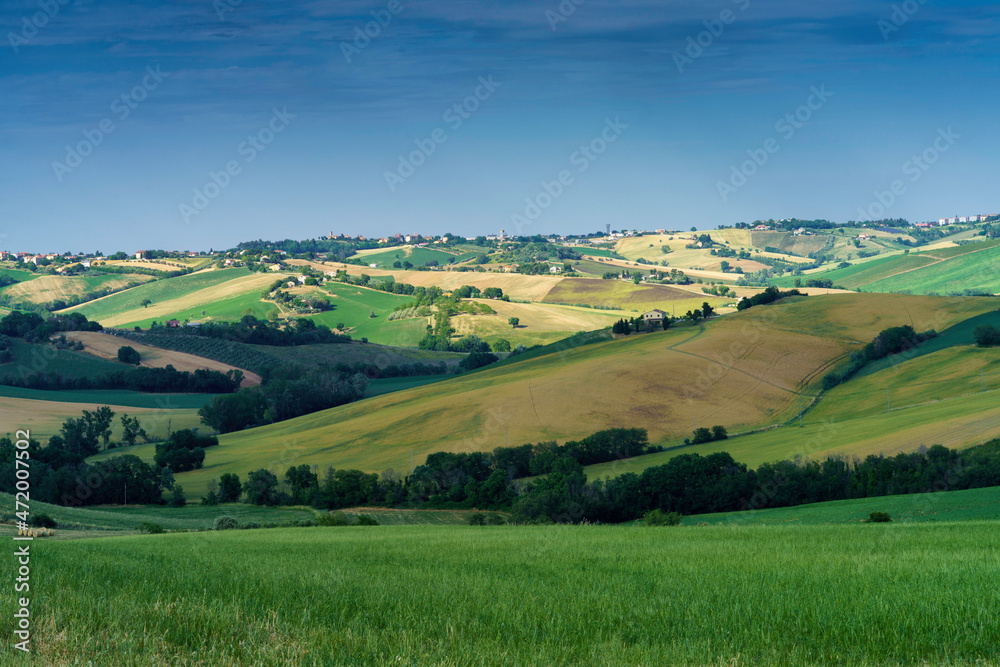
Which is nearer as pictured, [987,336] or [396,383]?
[987,336]

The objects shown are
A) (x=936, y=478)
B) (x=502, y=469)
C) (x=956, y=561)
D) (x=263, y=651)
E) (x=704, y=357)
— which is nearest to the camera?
(x=263, y=651)

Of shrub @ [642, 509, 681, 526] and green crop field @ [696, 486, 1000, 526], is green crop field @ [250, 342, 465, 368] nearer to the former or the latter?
green crop field @ [696, 486, 1000, 526]

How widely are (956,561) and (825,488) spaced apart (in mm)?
48582

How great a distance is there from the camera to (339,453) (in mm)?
96688

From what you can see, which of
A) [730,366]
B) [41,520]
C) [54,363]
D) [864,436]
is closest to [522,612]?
[41,520]

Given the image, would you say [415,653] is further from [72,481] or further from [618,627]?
[72,481]

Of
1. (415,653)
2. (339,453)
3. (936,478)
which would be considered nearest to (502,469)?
(339,453)

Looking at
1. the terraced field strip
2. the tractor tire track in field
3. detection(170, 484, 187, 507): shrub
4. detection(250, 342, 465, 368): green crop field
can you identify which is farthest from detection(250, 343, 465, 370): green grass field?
detection(170, 484, 187, 507): shrub

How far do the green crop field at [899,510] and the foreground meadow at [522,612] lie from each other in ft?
82.4

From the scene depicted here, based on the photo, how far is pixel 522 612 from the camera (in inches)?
320

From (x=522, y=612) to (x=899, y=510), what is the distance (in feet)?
134

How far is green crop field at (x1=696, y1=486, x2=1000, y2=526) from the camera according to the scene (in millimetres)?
36978

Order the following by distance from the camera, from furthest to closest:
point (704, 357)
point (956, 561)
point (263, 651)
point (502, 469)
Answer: point (704, 357) → point (502, 469) → point (956, 561) → point (263, 651)

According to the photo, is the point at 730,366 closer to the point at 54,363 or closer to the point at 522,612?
the point at 522,612
